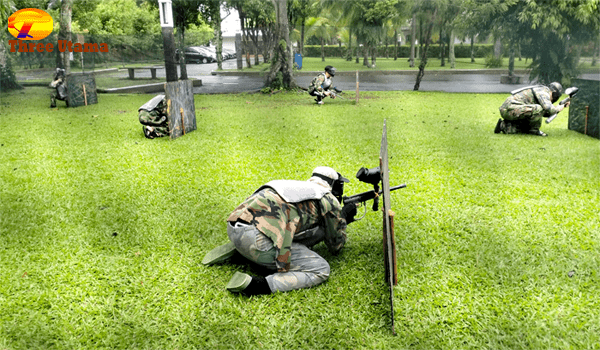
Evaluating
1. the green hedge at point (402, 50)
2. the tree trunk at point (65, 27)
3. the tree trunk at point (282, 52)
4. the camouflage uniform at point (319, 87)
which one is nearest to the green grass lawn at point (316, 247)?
the camouflage uniform at point (319, 87)

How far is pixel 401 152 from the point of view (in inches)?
265

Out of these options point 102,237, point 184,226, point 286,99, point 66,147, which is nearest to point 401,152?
point 184,226

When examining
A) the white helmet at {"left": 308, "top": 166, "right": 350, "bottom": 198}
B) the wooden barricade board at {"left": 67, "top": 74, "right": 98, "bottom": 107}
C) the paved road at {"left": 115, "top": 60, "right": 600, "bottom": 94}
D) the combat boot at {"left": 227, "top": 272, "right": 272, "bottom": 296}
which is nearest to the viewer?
the combat boot at {"left": 227, "top": 272, "right": 272, "bottom": 296}

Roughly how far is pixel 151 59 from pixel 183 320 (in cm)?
1749

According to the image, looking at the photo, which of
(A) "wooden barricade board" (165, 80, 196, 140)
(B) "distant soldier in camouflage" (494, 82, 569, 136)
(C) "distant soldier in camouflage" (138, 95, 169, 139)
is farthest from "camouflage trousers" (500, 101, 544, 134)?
(C) "distant soldier in camouflage" (138, 95, 169, 139)

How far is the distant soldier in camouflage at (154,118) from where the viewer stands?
785 cm

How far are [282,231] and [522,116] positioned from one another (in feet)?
19.5

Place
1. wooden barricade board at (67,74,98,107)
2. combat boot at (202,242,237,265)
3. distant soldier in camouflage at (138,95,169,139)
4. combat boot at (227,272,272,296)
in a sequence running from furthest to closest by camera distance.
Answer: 1. wooden barricade board at (67,74,98,107)
2. distant soldier in camouflage at (138,95,169,139)
3. combat boot at (202,242,237,265)
4. combat boot at (227,272,272,296)

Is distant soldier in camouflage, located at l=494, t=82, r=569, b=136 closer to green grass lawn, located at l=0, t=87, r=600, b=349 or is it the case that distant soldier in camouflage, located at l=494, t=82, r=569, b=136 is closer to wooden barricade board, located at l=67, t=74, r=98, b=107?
green grass lawn, located at l=0, t=87, r=600, b=349

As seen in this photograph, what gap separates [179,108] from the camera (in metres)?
7.91

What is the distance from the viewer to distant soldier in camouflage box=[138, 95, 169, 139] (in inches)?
309

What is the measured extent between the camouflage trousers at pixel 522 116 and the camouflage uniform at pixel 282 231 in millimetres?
5412

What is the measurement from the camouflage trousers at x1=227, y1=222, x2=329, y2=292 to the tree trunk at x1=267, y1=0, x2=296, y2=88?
480 inches

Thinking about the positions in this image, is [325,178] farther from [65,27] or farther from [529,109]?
[65,27]
